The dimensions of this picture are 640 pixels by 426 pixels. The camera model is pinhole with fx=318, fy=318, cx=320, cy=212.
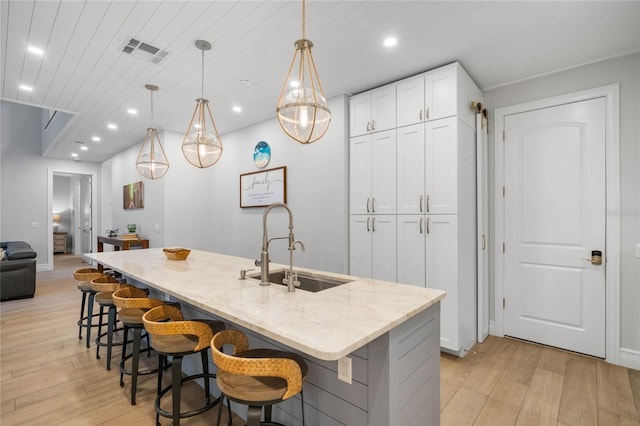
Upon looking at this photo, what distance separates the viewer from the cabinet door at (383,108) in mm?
3258

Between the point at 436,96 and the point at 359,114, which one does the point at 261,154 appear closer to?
the point at 359,114

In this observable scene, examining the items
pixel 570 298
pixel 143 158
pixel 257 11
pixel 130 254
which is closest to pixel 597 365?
pixel 570 298

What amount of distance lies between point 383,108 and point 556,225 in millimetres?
2040

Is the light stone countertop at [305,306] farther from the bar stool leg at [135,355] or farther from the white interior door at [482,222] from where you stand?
the white interior door at [482,222]

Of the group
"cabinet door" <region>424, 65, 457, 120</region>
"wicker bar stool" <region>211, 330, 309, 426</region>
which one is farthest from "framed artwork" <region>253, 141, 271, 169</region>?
"wicker bar stool" <region>211, 330, 309, 426</region>

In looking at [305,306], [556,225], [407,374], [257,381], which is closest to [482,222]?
[556,225]

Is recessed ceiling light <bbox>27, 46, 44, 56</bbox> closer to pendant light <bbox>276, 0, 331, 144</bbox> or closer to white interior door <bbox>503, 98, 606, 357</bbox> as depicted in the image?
pendant light <bbox>276, 0, 331, 144</bbox>

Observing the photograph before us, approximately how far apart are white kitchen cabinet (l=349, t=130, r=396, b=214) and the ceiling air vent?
203 centimetres

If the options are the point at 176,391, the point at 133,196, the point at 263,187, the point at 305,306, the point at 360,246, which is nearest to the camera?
the point at 305,306

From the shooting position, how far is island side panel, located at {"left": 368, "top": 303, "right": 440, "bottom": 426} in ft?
4.27

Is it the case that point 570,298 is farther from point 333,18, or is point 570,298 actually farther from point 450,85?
point 333,18

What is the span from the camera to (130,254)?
3.46 metres

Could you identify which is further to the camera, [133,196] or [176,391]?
[133,196]

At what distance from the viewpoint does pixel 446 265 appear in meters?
2.89
